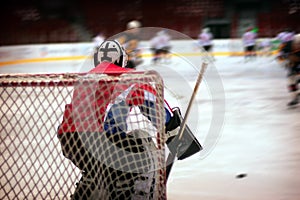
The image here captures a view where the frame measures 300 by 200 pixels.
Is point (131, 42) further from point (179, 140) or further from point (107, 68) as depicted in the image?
point (179, 140)

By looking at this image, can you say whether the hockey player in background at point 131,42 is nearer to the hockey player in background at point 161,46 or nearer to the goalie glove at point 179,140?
the goalie glove at point 179,140

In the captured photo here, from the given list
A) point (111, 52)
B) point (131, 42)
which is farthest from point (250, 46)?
point (111, 52)

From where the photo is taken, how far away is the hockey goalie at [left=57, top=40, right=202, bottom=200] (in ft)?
8.37

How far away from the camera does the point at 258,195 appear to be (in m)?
3.73

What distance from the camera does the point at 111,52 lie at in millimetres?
2662

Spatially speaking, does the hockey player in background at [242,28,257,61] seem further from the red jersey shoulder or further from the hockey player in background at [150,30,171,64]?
the red jersey shoulder

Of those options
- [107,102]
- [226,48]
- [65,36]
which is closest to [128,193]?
[107,102]

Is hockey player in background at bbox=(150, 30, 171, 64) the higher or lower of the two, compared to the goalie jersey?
lower

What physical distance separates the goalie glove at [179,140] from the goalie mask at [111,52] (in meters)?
0.41

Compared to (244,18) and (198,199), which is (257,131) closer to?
A: (198,199)

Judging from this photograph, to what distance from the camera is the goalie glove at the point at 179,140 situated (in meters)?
2.62

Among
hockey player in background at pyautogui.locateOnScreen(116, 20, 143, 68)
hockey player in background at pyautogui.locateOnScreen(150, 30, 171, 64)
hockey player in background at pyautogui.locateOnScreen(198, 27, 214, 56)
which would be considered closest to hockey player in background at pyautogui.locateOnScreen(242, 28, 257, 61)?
hockey player in background at pyautogui.locateOnScreen(198, 27, 214, 56)

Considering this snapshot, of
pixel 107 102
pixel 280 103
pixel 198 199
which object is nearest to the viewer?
pixel 107 102

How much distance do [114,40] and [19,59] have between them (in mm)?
13739
